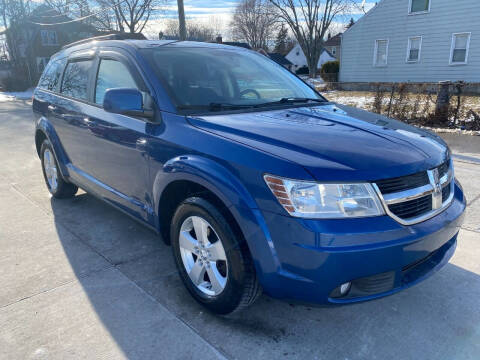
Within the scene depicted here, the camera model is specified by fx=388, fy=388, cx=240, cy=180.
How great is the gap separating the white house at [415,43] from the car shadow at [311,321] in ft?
59.8

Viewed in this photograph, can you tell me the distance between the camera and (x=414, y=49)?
19.7 metres

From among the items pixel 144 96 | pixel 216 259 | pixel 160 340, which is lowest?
pixel 160 340

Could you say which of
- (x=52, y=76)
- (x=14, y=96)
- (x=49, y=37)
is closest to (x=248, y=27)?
(x=49, y=37)

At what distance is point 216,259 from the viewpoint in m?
2.45

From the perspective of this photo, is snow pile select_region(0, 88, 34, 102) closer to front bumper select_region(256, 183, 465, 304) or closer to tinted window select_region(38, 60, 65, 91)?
tinted window select_region(38, 60, 65, 91)

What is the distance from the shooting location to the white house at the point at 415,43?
1769 centimetres

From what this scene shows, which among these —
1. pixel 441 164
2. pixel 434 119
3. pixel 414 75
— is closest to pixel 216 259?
pixel 441 164

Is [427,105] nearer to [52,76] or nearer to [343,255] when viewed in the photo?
[52,76]

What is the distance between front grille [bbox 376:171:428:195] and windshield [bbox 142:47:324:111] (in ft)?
4.23

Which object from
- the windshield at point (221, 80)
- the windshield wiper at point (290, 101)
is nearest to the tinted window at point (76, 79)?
the windshield at point (221, 80)

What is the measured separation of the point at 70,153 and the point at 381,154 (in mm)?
3274

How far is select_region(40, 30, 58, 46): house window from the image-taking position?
4075 centimetres

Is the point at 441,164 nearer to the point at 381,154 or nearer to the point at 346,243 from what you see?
the point at 381,154

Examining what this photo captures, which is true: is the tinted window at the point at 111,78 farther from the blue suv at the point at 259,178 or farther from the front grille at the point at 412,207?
the front grille at the point at 412,207
